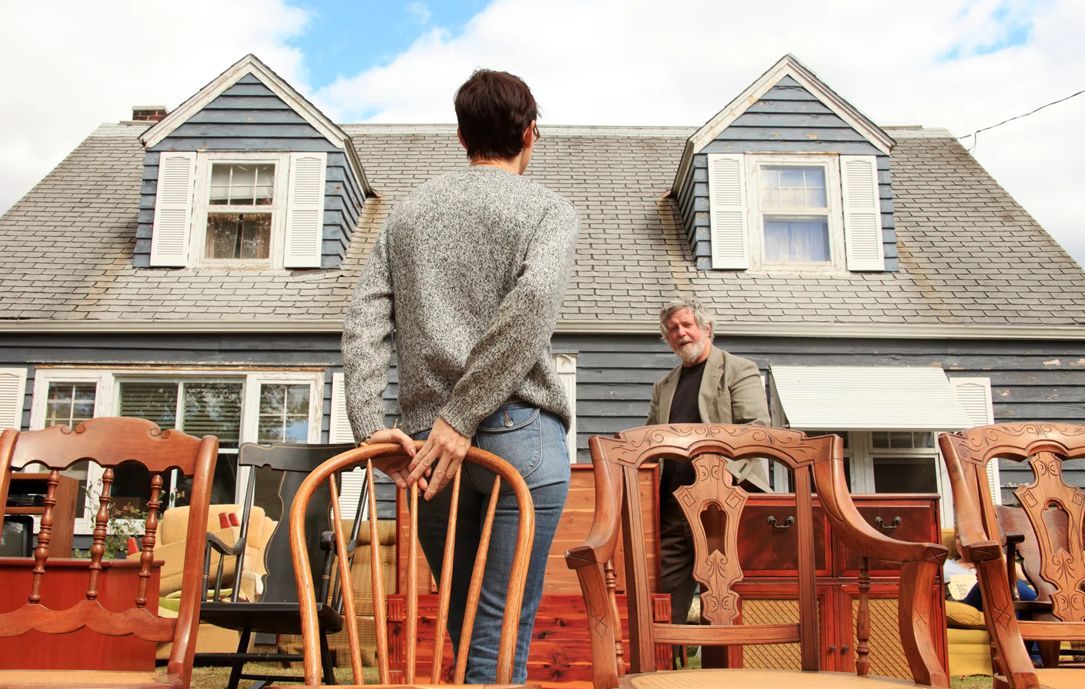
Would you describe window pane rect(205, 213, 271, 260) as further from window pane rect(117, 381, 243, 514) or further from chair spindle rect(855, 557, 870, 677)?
chair spindle rect(855, 557, 870, 677)

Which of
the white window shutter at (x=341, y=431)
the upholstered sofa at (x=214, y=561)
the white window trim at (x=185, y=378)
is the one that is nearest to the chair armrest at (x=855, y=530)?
the upholstered sofa at (x=214, y=561)

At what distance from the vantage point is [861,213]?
8297 millimetres

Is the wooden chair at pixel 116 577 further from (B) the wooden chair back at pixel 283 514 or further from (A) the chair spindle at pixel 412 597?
(B) the wooden chair back at pixel 283 514

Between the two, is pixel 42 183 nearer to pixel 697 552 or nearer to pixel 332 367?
pixel 332 367

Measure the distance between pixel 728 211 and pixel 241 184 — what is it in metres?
4.20

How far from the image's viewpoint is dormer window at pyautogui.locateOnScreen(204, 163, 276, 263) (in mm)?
8391

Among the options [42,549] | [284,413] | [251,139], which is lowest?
[42,549]

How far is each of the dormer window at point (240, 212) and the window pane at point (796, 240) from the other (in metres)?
4.25

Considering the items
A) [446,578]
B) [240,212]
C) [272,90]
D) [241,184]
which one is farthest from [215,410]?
[446,578]

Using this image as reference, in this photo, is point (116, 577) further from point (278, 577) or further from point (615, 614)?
point (278, 577)

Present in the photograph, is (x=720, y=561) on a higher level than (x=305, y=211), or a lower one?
lower

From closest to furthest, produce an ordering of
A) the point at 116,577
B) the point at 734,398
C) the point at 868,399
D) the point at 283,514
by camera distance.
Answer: the point at 116,577 < the point at 734,398 < the point at 283,514 < the point at 868,399

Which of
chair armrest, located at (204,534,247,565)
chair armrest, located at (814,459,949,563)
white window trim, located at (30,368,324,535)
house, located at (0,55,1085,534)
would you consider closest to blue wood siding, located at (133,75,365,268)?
house, located at (0,55,1085,534)

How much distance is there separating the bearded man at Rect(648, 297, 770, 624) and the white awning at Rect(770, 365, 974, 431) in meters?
2.93
